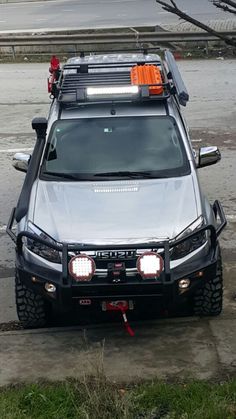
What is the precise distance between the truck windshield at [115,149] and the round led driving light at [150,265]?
1.30 meters

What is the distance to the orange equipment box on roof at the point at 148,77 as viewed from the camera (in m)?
7.00

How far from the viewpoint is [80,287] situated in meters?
5.20

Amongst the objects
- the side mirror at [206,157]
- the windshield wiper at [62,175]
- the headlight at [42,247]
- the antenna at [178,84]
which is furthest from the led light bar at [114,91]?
the headlight at [42,247]

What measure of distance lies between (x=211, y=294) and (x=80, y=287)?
1.18m

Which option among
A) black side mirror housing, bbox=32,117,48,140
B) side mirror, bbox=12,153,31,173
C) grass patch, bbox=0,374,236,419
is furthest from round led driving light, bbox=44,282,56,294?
side mirror, bbox=12,153,31,173

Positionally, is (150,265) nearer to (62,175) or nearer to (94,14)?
(62,175)

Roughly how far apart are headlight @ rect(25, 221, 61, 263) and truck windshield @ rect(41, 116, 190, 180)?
3.08 feet

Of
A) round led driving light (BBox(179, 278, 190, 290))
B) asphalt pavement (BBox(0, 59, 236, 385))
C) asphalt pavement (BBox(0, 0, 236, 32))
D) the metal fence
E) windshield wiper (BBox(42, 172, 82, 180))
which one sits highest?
windshield wiper (BBox(42, 172, 82, 180))

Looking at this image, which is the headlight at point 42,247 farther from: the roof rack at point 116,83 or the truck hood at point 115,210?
the roof rack at point 116,83

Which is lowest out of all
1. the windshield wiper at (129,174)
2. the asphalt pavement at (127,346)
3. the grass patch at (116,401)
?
the asphalt pavement at (127,346)

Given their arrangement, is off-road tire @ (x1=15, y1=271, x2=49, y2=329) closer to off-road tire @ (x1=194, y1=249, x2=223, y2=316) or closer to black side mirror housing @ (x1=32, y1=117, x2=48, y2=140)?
off-road tire @ (x1=194, y1=249, x2=223, y2=316)

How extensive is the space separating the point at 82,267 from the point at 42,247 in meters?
0.46

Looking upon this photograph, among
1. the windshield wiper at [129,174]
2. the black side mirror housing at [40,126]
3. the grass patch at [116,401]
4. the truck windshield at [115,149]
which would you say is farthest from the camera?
the black side mirror housing at [40,126]

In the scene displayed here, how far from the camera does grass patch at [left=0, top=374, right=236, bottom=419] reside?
13.8 feet
